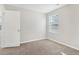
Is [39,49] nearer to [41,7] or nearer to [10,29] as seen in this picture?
[10,29]

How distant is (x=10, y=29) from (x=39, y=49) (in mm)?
867

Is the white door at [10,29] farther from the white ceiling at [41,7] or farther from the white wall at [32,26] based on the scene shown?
the white ceiling at [41,7]

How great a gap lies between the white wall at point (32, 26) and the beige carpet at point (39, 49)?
0.61ft

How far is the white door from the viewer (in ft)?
8.02

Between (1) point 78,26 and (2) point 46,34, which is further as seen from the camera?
(2) point 46,34

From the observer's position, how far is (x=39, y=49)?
251cm

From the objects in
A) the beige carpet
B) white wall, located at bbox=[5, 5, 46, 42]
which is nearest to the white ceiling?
white wall, located at bbox=[5, 5, 46, 42]

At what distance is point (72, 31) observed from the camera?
2545mm

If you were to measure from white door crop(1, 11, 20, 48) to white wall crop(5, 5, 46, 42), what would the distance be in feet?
0.41

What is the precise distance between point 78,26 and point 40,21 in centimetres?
96

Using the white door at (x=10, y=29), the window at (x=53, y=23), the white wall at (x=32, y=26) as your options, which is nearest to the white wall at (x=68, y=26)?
the window at (x=53, y=23)

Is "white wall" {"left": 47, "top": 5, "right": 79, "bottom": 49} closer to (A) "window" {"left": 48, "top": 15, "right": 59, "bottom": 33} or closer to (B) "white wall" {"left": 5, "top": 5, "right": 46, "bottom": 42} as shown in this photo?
(A) "window" {"left": 48, "top": 15, "right": 59, "bottom": 33}

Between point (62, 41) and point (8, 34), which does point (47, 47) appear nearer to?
point (62, 41)
